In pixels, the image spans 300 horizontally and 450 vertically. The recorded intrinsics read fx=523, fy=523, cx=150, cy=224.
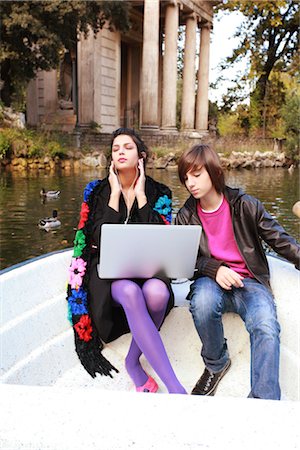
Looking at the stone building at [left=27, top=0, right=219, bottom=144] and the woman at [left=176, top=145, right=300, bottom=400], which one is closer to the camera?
the woman at [left=176, top=145, right=300, bottom=400]

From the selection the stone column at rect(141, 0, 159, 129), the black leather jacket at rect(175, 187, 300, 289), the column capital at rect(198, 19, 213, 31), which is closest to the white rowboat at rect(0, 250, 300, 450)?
the black leather jacket at rect(175, 187, 300, 289)

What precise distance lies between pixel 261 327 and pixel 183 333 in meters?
0.50

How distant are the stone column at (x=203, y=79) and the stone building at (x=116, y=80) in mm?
57

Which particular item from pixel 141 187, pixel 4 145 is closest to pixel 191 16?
pixel 4 145

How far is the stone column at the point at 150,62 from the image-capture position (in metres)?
15.5

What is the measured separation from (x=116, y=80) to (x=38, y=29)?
680 centimetres

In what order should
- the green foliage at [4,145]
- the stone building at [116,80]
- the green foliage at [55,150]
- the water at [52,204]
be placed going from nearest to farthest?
the water at [52,204], the green foliage at [4,145], the green foliage at [55,150], the stone building at [116,80]

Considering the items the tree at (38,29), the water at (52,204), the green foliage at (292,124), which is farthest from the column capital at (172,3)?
the water at (52,204)

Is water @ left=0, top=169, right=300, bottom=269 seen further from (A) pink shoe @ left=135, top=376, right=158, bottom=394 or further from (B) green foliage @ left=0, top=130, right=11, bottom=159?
(A) pink shoe @ left=135, top=376, right=158, bottom=394

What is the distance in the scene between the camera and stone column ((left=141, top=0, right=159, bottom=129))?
15484 millimetres

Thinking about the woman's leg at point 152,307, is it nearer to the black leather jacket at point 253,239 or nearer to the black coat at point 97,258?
the black coat at point 97,258

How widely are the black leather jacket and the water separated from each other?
338cm

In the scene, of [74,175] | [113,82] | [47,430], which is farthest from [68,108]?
[47,430]

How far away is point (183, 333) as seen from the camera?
6.84ft
